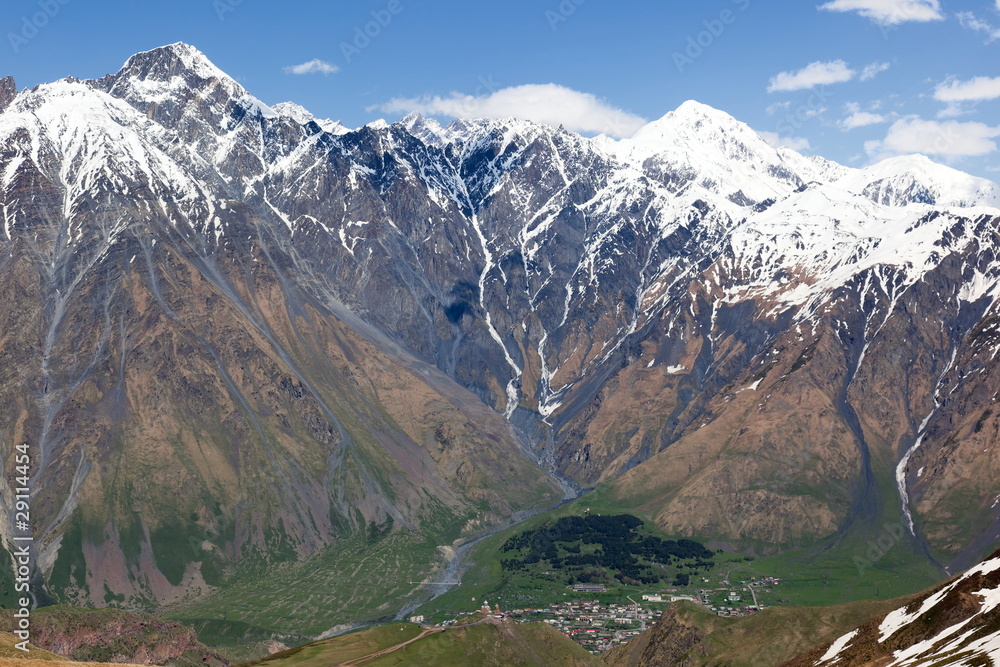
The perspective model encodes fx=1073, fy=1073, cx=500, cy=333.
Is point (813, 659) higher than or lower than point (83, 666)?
lower

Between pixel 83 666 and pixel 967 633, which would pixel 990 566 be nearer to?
pixel 967 633

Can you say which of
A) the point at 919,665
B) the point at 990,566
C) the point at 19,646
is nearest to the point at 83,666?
the point at 19,646

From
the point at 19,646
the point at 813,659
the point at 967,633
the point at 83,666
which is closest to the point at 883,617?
the point at 813,659

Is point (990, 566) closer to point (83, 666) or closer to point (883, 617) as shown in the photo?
point (883, 617)

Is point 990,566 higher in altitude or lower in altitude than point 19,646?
lower

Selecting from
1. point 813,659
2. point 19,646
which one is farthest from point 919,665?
point 19,646

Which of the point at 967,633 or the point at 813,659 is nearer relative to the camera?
the point at 967,633

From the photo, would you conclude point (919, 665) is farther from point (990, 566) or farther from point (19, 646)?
point (19, 646)

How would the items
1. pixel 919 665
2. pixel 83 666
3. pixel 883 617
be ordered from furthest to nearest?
1. pixel 883 617
2. pixel 83 666
3. pixel 919 665

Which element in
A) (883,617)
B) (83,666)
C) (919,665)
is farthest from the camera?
(883,617)

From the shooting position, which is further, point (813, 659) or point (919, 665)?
point (813, 659)
